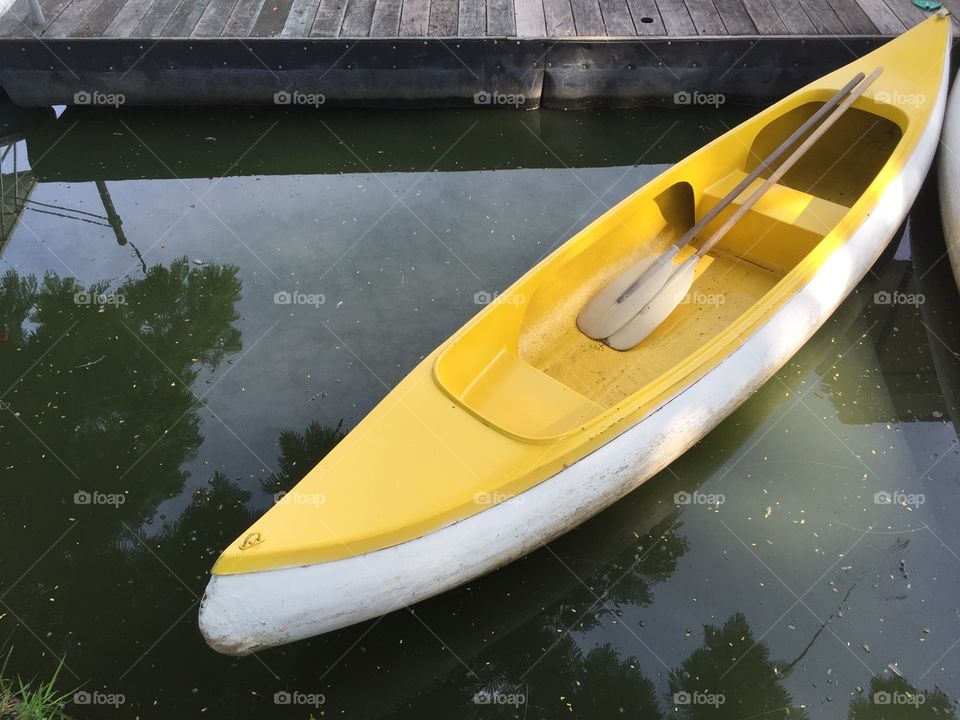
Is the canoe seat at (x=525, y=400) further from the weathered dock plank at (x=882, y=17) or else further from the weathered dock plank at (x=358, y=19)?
the weathered dock plank at (x=882, y=17)

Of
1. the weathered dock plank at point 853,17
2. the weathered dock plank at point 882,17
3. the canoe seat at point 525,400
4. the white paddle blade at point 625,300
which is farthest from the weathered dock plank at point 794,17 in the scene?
the canoe seat at point 525,400

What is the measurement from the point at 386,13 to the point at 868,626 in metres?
4.97

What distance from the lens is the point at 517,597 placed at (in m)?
3.02

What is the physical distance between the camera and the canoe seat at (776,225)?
3.68m

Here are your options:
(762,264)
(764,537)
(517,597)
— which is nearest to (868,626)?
(764,537)

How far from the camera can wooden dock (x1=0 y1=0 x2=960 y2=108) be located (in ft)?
17.0

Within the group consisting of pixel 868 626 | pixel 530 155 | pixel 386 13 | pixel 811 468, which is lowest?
pixel 868 626

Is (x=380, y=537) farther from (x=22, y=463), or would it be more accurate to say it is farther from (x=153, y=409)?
(x=22, y=463)

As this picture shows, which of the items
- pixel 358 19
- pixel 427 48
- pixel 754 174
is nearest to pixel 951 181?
pixel 754 174

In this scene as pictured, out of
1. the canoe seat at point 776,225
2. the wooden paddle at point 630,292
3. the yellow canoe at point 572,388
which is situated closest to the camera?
the yellow canoe at point 572,388

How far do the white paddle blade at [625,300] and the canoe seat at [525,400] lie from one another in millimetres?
471

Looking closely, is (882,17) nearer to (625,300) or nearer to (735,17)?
(735,17)

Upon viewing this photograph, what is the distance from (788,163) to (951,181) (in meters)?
1.33

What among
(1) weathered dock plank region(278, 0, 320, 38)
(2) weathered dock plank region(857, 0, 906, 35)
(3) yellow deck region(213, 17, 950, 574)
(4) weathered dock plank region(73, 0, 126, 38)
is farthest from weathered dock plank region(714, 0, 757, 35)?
(4) weathered dock plank region(73, 0, 126, 38)
